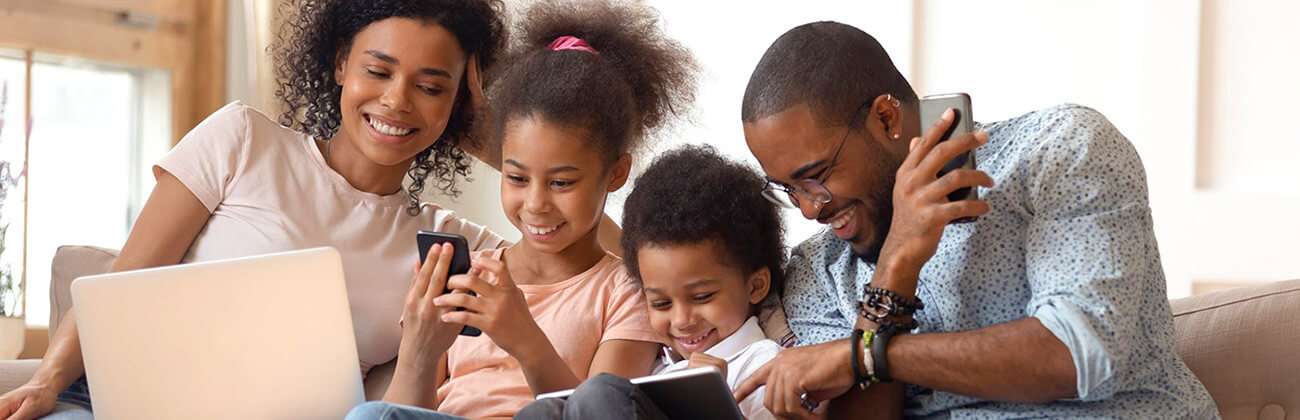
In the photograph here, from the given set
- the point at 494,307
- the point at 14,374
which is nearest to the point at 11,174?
the point at 14,374

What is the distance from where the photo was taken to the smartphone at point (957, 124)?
63.8 inches

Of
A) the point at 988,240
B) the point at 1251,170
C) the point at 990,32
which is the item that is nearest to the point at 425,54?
the point at 988,240

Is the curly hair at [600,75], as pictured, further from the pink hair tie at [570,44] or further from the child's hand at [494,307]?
the child's hand at [494,307]

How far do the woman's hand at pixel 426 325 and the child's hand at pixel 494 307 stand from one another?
2 centimetres

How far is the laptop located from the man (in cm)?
55

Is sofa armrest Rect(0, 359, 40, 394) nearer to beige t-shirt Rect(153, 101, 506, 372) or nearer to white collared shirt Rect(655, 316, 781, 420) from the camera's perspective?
beige t-shirt Rect(153, 101, 506, 372)

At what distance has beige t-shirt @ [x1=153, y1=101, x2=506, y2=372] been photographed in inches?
90.1

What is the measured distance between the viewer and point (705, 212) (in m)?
1.96

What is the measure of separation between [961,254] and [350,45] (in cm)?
114

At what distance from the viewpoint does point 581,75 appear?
207cm

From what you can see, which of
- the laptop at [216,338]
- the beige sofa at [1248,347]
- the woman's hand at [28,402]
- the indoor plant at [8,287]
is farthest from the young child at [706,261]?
the indoor plant at [8,287]

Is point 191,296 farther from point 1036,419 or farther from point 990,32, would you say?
point 990,32

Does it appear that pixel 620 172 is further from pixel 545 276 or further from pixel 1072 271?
pixel 1072 271

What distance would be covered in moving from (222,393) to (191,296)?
122 mm
